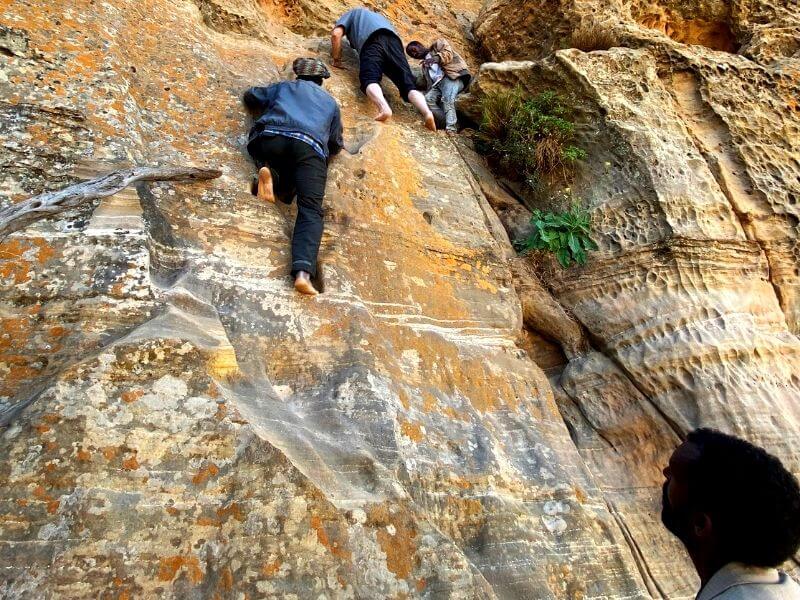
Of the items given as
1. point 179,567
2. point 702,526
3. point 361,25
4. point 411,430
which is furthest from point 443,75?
point 702,526

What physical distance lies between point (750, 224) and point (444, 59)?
3.68 metres

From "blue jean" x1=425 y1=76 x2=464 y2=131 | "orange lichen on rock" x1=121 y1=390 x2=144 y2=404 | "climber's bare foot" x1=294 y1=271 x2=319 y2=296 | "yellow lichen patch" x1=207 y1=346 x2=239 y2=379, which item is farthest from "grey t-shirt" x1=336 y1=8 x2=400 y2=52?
"orange lichen on rock" x1=121 y1=390 x2=144 y2=404

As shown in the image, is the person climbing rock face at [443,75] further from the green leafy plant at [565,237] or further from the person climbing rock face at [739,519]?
the person climbing rock face at [739,519]

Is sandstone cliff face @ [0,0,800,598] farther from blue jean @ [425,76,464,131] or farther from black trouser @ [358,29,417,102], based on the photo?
blue jean @ [425,76,464,131]

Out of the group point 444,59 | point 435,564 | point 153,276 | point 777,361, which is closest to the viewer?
point 435,564

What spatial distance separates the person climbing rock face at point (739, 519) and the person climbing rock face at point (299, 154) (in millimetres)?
2900

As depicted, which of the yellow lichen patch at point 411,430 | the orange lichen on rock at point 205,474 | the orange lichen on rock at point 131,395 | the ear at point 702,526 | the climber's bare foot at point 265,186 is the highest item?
the ear at point 702,526

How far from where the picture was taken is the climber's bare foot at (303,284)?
414 centimetres

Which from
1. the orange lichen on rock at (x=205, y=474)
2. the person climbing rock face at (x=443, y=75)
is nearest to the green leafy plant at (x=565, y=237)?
the person climbing rock face at (x=443, y=75)

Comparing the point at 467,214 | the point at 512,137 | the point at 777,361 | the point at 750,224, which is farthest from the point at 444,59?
the point at 777,361

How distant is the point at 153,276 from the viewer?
368cm

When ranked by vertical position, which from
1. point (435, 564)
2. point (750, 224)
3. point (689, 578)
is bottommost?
point (689, 578)

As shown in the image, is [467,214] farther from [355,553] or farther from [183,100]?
[355,553]

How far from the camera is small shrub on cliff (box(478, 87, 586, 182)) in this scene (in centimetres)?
614
